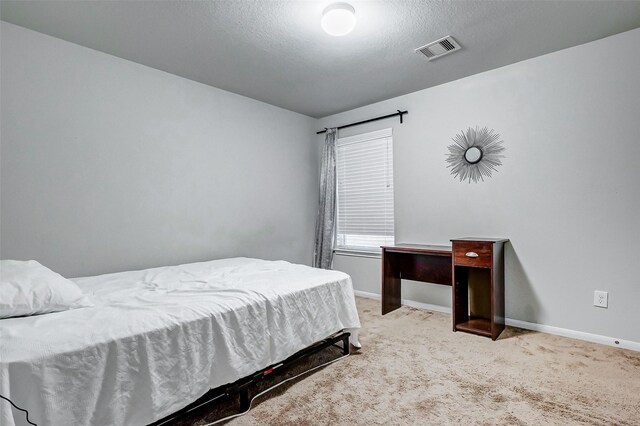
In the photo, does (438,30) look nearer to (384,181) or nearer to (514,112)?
(514,112)

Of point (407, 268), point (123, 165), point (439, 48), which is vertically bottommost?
point (407, 268)

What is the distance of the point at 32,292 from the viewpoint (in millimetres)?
1444

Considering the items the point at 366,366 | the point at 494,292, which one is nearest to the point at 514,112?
the point at 494,292

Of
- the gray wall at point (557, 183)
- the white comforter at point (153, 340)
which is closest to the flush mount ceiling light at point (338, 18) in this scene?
the gray wall at point (557, 183)

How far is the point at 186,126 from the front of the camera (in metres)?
3.18

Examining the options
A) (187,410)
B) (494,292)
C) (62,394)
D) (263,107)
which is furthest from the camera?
(263,107)

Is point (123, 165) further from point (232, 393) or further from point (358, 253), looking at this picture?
point (358, 253)

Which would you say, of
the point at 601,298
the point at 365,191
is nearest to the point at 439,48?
the point at 365,191

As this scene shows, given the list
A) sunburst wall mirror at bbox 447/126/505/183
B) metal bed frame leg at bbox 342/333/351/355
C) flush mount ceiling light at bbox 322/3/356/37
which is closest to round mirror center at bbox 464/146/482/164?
sunburst wall mirror at bbox 447/126/505/183

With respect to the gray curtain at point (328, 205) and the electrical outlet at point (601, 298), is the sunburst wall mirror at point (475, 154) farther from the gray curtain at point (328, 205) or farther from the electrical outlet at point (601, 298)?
the gray curtain at point (328, 205)

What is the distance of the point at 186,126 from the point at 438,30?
7.94 ft

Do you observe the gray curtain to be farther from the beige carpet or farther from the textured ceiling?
the beige carpet

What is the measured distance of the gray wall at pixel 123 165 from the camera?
2295 mm

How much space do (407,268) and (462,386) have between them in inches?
64.4
